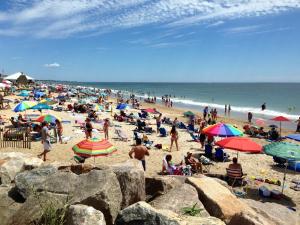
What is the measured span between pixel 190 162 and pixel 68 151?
5757 mm

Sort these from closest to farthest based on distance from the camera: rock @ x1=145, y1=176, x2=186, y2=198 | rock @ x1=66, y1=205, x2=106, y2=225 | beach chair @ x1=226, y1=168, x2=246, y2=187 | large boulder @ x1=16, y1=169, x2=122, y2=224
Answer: rock @ x1=66, y1=205, x2=106, y2=225
large boulder @ x1=16, y1=169, x2=122, y2=224
rock @ x1=145, y1=176, x2=186, y2=198
beach chair @ x1=226, y1=168, x2=246, y2=187

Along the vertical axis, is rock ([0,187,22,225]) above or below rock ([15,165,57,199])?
below

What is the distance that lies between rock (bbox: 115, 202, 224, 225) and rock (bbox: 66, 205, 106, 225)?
0.42m

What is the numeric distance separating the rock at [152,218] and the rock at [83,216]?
16.5 inches

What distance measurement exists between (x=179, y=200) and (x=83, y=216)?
184cm

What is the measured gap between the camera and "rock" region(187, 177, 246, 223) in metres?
5.89

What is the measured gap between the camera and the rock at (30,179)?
6.35 m

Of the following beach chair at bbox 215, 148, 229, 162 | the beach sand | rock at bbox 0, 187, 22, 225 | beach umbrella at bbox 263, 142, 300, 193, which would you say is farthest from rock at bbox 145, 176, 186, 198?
beach chair at bbox 215, 148, 229, 162

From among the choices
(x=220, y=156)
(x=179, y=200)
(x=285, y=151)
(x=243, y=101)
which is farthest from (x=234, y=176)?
(x=243, y=101)

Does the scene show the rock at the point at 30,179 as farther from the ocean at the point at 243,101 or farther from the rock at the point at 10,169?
the ocean at the point at 243,101

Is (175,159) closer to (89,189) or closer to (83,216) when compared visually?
(89,189)

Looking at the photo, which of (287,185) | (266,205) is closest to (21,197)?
(266,205)

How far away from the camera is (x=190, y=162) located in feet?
38.3

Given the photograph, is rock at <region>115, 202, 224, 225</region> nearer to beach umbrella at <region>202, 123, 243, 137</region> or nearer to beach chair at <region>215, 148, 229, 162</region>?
beach umbrella at <region>202, 123, 243, 137</region>
